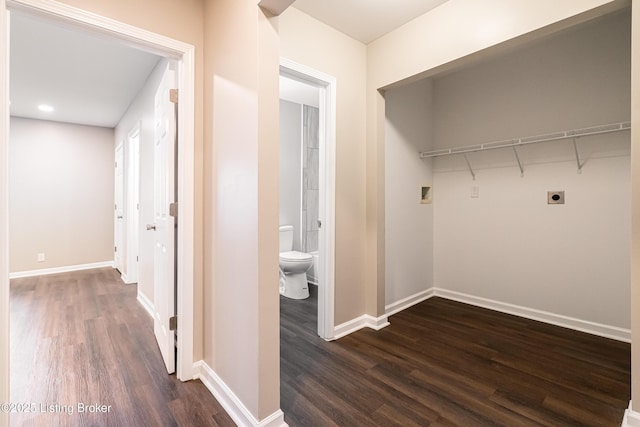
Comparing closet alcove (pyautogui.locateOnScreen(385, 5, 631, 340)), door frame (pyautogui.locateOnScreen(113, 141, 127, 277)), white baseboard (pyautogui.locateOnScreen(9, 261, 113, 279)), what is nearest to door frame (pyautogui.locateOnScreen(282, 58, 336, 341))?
closet alcove (pyautogui.locateOnScreen(385, 5, 631, 340))

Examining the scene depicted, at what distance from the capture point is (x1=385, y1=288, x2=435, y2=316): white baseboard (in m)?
Answer: 2.93

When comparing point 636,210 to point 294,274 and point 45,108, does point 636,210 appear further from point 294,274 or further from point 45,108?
point 45,108

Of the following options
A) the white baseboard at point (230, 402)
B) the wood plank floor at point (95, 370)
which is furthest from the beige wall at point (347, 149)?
the wood plank floor at point (95, 370)

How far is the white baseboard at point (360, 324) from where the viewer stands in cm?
246

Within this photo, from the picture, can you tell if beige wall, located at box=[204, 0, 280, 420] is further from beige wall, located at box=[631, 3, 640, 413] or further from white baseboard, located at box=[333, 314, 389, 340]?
beige wall, located at box=[631, 3, 640, 413]

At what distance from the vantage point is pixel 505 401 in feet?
5.36

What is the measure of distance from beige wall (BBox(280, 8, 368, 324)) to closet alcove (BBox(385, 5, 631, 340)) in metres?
0.40

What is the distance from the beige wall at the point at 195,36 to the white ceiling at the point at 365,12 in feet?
2.55

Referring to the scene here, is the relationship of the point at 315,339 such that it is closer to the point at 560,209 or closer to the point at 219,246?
the point at 219,246

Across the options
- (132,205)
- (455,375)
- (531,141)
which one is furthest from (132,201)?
(531,141)

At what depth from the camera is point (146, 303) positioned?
3117 millimetres

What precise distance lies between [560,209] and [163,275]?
10.9 ft

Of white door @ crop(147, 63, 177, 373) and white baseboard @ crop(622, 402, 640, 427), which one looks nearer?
white baseboard @ crop(622, 402, 640, 427)

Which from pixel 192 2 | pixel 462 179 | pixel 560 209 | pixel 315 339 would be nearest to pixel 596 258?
pixel 560 209
